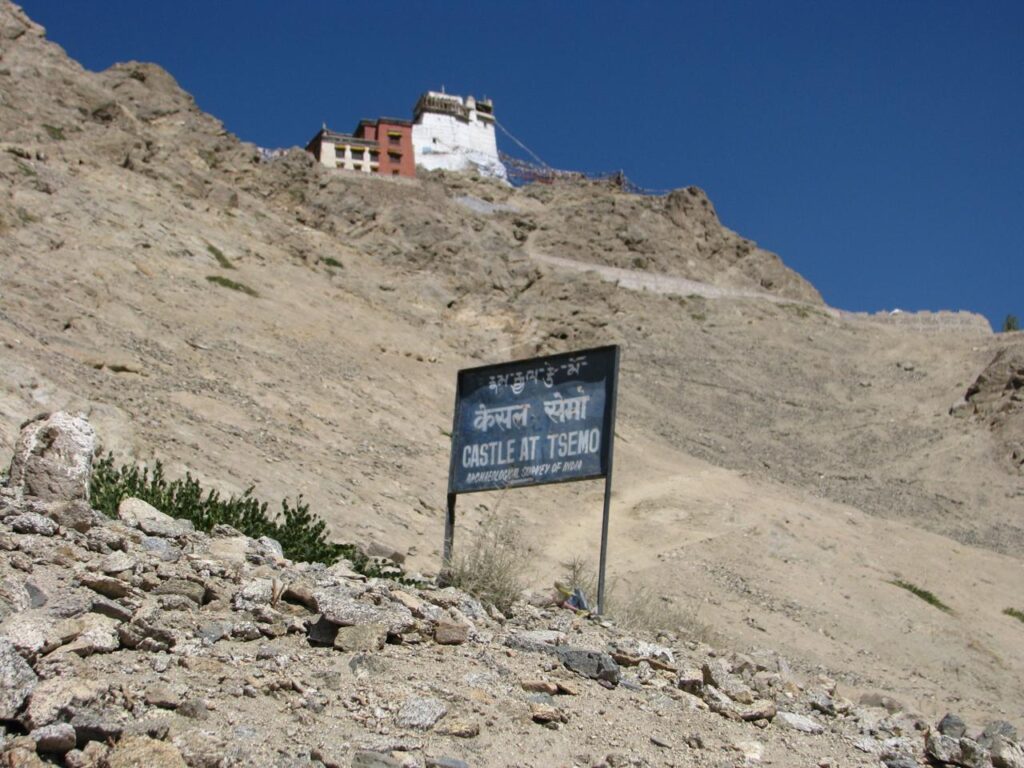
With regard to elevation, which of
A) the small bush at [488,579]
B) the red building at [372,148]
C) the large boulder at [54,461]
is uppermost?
the red building at [372,148]

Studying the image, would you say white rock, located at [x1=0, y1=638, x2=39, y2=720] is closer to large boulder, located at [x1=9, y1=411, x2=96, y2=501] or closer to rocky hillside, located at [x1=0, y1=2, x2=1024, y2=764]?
large boulder, located at [x1=9, y1=411, x2=96, y2=501]

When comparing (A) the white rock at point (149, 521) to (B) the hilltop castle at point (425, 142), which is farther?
(B) the hilltop castle at point (425, 142)

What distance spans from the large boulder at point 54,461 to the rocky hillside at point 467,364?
12.6 feet

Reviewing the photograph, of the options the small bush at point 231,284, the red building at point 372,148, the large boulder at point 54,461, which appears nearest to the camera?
the large boulder at point 54,461

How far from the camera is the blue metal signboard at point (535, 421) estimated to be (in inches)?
391

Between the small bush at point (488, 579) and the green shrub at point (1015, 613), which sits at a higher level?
the green shrub at point (1015, 613)

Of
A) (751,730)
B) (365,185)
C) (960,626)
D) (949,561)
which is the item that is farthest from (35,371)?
(365,185)

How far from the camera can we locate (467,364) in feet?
92.1

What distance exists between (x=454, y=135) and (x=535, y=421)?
213 feet

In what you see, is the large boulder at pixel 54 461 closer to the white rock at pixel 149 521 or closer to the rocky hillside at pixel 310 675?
the rocky hillside at pixel 310 675

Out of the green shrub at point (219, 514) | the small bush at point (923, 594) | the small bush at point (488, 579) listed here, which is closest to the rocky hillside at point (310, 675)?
the small bush at point (488, 579)

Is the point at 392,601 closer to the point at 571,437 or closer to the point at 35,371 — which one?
the point at 571,437

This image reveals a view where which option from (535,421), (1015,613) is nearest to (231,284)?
(1015,613)

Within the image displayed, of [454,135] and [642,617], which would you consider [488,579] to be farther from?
[454,135]
